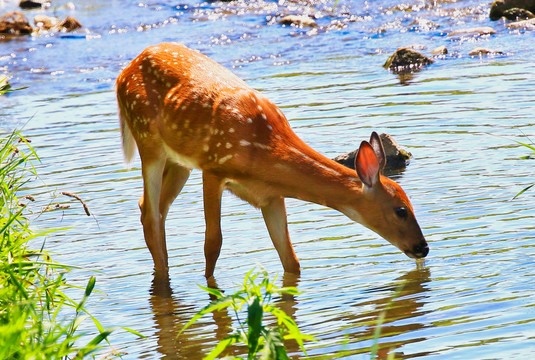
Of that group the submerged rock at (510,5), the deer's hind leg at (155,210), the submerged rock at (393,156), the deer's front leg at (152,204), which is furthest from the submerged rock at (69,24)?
the deer's front leg at (152,204)

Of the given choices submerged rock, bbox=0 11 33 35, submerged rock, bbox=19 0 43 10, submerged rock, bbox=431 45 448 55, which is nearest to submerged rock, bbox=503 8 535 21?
submerged rock, bbox=431 45 448 55

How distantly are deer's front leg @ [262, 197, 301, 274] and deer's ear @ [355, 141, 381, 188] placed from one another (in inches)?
31.1

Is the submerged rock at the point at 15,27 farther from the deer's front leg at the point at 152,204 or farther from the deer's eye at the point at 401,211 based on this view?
the deer's eye at the point at 401,211

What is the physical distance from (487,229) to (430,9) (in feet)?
49.0

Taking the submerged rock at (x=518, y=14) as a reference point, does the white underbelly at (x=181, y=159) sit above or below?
above

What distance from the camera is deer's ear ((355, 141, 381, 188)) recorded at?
249 inches

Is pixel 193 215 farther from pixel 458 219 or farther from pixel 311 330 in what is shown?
pixel 311 330

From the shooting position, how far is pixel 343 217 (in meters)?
8.23

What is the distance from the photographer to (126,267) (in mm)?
7387

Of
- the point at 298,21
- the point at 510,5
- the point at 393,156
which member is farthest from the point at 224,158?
the point at 298,21

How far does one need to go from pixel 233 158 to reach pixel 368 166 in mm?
1007

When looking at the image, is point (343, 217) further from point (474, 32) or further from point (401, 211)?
point (474, 32)

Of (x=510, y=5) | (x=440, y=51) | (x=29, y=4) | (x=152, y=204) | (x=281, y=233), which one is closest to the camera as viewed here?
(x=281, y=233)

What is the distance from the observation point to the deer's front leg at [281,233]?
22.6 ft
